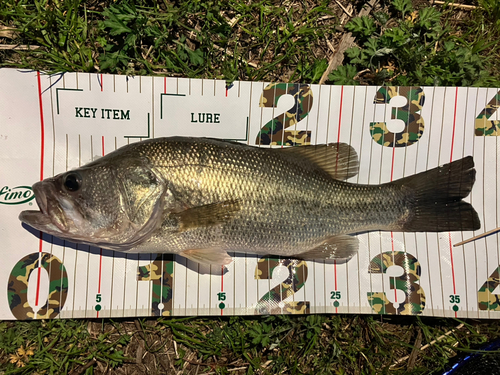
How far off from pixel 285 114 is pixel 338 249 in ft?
4.16

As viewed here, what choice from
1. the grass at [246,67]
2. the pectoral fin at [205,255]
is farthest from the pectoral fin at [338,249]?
the pectoral fin at [205,255]

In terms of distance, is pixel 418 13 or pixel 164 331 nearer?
pixel 164 331

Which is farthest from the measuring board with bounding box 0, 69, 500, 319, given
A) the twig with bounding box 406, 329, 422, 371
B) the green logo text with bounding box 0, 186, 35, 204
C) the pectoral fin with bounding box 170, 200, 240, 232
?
the pectoral fin with bounding box 170, 200, 240, 232

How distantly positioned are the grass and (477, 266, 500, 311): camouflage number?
0.83ft

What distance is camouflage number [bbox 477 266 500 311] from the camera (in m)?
2.79

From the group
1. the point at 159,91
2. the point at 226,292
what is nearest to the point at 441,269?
the point at 226,292

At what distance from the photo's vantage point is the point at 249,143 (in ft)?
9.21

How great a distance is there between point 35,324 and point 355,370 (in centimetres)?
285

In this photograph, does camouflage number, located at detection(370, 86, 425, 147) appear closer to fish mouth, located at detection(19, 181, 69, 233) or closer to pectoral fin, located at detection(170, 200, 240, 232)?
pectoral fin, located at detection(170, 200, 240, 232)

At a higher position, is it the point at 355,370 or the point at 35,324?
the point at 35,324

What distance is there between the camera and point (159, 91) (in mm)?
2727

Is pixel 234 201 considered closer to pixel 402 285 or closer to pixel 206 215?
pixel 206 215

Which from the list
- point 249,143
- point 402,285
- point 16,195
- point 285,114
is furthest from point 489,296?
point 16,195

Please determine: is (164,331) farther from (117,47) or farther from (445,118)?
(445,118)
